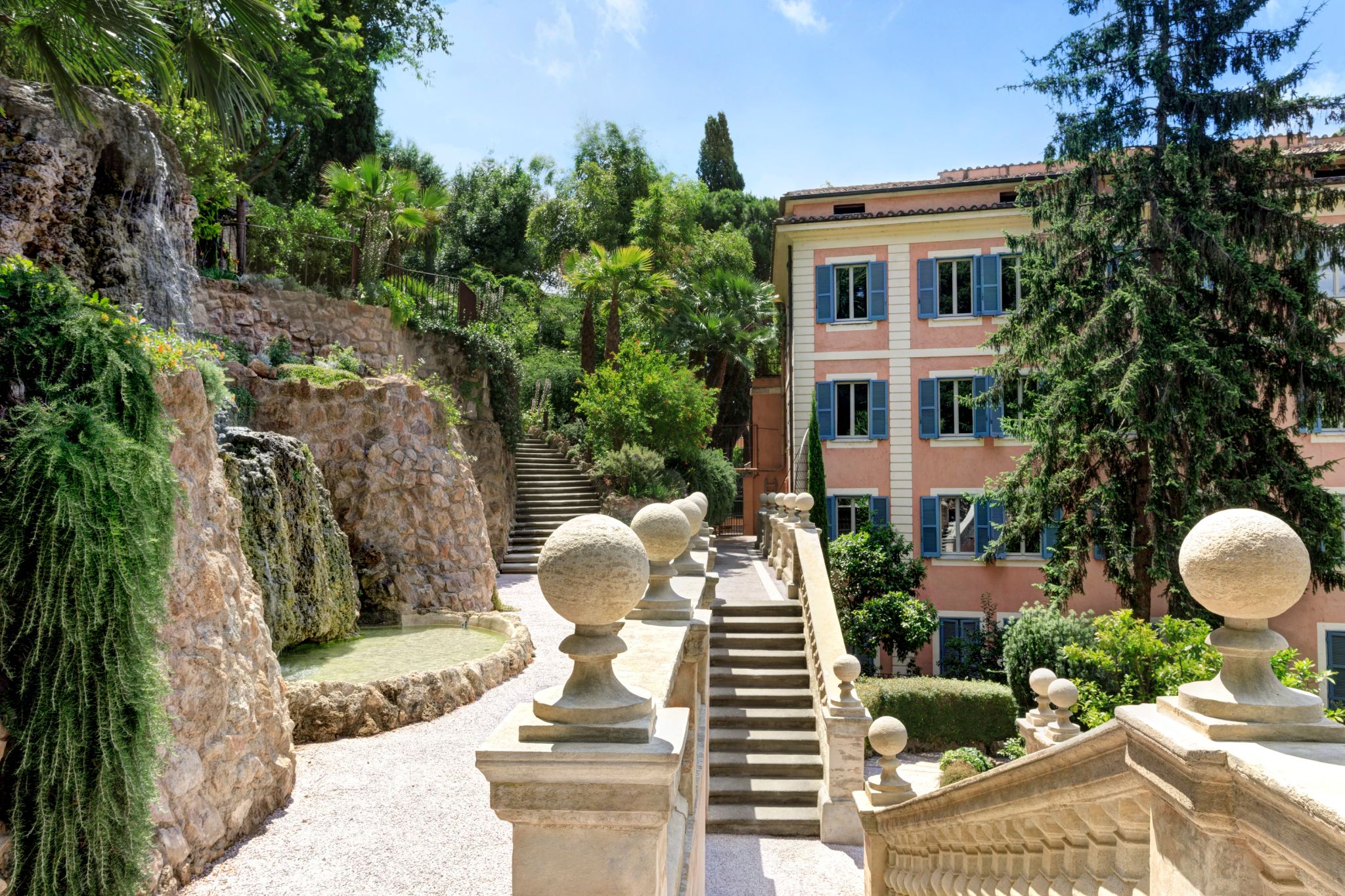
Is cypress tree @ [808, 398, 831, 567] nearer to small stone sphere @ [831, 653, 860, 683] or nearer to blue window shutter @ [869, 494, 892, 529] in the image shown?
blue window shutter @ [869, 494, 892, 529]

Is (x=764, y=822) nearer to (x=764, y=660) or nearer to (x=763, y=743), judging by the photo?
(x=763, y=743)

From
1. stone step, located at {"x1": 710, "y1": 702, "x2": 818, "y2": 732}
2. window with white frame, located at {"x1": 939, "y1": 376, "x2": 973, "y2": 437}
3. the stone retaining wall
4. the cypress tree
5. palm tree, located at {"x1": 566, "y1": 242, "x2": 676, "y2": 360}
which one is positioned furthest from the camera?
palm tree, located at {"x1": 566, "y1": 242, "x2": 676, "y2": 360}

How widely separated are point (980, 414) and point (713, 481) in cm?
766

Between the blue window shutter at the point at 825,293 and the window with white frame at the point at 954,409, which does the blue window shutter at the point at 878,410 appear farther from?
the blue window shutter at the point at 825,293

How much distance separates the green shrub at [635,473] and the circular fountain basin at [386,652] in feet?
28.9

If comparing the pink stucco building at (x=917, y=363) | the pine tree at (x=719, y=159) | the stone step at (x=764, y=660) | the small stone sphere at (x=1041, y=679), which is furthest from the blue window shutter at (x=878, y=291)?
the pine tree at (x=719, y=159)

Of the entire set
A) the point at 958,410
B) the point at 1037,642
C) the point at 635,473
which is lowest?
the point at 1037,642

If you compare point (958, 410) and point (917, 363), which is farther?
point (917, 363)

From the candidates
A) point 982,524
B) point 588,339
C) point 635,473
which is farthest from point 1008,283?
point 588,339

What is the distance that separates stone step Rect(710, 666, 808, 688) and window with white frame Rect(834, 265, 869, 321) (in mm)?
11450

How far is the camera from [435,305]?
936 inches

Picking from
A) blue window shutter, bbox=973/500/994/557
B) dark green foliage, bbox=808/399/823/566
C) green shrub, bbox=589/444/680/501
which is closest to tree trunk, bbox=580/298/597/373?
green shrub, bbox=589/444/680/501

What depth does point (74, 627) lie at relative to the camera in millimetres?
5023

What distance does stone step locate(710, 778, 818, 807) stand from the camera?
10.6 metres
